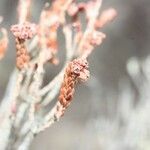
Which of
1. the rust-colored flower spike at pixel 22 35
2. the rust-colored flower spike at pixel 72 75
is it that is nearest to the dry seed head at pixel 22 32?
the rust-colored flower spike at pixel 22 35

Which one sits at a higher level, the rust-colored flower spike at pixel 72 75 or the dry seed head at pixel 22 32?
the dry seed head at pixel 22 32

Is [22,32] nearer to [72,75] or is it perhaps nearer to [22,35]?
[22,35]

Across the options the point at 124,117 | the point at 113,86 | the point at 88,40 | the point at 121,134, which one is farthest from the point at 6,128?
the point at 113,86

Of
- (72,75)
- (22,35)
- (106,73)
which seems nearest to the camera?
(72,75)

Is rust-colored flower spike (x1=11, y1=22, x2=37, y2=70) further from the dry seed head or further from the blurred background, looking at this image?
the blurred background

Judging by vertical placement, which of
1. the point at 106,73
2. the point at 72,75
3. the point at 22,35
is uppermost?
the point at 106,73

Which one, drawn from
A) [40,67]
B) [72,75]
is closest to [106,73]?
[40,67]

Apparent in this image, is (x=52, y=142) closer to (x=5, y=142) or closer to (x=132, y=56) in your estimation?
(x=132, y=56)

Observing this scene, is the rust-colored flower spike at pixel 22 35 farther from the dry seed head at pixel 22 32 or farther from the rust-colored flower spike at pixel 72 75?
the rust-colored flower spike at pixel 72 75

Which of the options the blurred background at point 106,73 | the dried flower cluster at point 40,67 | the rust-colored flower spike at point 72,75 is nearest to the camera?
the rust-colored flower spike at point 72,75

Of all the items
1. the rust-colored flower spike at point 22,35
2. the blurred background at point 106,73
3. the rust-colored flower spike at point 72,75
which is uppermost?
the blurred background at point 106,73
